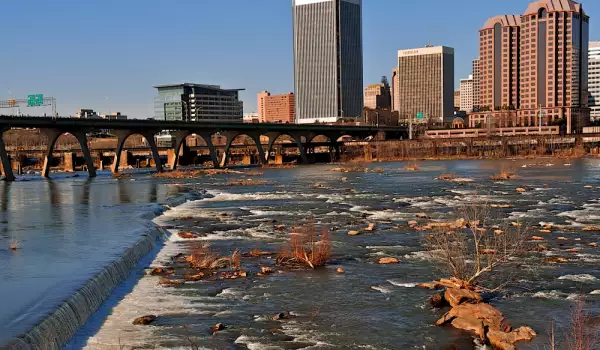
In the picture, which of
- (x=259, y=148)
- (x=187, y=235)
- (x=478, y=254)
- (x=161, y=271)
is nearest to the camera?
(x=478, y=254)

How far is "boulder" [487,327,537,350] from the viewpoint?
53.1 feet

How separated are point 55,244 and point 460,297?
19886mm

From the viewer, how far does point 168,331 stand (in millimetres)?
17656

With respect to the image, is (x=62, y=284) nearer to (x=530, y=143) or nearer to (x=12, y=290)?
(x=12, y=290)

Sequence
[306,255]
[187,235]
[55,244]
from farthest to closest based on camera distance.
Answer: [187,235]
[55,244]
[306,255]

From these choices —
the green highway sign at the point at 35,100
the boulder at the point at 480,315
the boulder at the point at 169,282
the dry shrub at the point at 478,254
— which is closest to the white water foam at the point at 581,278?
the dry shrub at the point at 478,254

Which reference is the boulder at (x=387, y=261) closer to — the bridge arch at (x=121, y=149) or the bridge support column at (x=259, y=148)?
the bridge arch at (x=121, y=149)

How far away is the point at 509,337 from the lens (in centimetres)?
1645

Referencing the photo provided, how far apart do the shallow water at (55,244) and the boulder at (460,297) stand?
461 inches

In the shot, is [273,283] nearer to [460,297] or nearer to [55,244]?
[460,297]

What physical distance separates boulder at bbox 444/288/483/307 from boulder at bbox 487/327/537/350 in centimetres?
242

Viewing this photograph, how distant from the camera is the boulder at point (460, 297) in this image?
19.3 m

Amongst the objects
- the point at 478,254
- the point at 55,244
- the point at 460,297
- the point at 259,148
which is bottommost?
the point at 460,297

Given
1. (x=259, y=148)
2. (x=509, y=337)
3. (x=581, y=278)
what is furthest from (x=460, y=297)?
(x=259, y=148)
